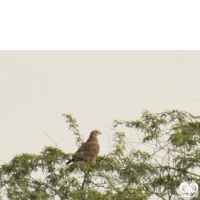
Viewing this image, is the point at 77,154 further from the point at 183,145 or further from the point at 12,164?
the point at 183,145

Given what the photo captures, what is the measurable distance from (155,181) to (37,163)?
2.16 m

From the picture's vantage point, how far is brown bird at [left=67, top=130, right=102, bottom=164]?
1312 cm

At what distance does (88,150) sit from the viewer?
14000 mm

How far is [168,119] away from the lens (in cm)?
1280

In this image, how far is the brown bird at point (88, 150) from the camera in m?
13.1

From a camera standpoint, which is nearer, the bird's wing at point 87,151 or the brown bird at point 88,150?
the brown bird at point 88,150
